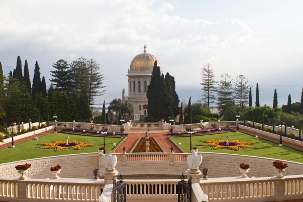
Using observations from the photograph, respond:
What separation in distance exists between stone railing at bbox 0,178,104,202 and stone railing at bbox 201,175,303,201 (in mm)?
3908

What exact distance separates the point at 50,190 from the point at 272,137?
3999 cm

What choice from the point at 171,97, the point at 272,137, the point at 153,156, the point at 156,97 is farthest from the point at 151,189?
the point at 171,97

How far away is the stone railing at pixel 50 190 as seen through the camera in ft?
57.9

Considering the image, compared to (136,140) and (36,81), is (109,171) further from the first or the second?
(36,81)

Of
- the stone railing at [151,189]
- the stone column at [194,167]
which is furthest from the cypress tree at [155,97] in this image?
the stone column at [194,167]

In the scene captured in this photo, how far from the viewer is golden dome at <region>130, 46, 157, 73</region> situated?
4525 inches

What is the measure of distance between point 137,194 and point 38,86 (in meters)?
78.8

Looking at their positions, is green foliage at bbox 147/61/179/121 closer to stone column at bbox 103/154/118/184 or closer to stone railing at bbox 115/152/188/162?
stone railing at bbox 115/152/188/162

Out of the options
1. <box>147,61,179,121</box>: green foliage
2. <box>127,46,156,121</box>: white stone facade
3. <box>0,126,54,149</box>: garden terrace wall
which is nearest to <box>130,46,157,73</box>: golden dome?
<box>127,46,156,121</box>: white stone facade

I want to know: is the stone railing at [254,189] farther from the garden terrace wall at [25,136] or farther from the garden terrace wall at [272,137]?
the garden terrace wall at [25,136]

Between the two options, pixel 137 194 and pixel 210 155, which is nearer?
pixel 137 194

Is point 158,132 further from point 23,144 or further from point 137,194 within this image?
point 137,194

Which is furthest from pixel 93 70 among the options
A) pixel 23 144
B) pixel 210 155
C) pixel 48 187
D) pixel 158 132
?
pixel 48 187

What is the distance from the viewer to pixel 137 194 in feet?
60.1
